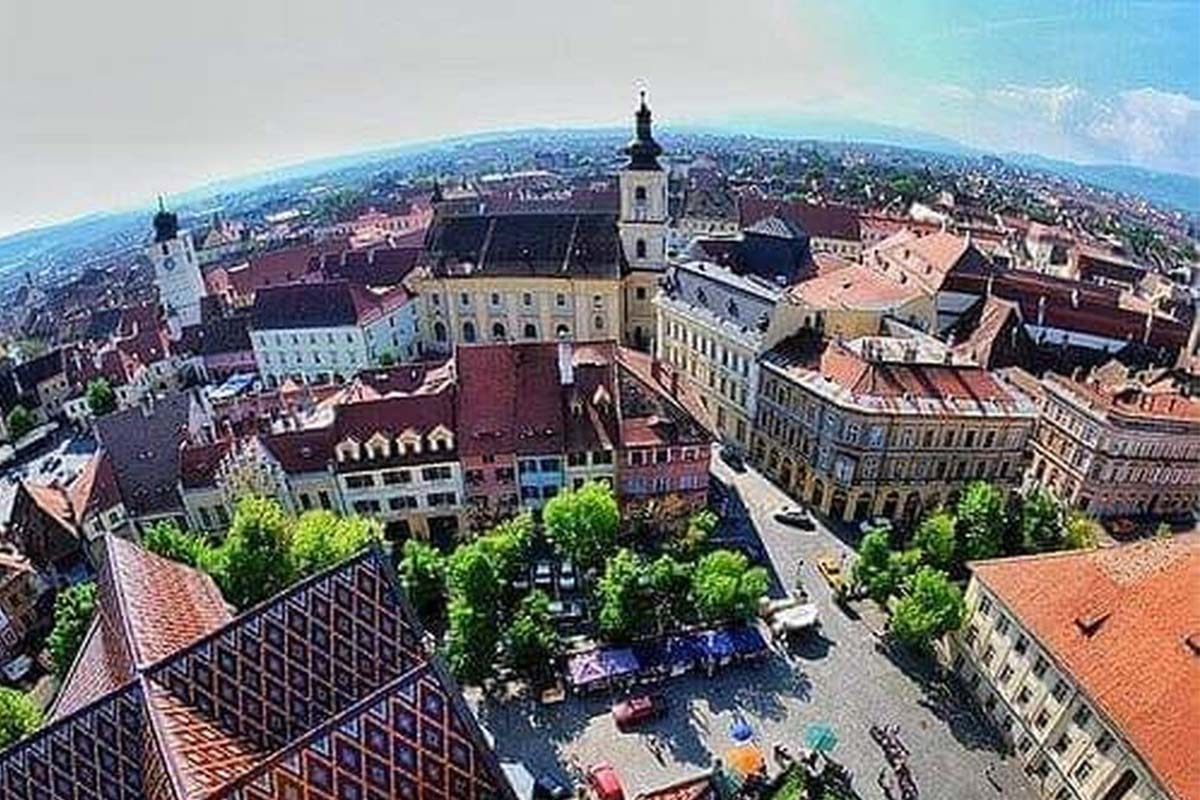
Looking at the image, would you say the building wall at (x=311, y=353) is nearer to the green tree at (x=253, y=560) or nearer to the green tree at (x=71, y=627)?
the green tree at (x=253, y=560)

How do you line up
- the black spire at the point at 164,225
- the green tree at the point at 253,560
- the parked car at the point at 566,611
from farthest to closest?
the black spire at the point at 164,225
the parked car at the point at 566,611
the green tree at the point at 253,560

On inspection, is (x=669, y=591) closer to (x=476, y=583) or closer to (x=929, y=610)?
(x=476, y=583)

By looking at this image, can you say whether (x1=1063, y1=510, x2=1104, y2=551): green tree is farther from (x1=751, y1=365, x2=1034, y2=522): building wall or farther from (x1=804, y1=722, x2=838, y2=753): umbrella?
(x1=804, y1=722, x2=838, y2=753): umbrella

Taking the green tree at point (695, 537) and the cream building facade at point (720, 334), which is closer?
the green tree at point (695, 537)

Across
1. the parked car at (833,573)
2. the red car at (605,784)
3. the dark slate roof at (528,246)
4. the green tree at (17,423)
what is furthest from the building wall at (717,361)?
the green tree at (17,423)

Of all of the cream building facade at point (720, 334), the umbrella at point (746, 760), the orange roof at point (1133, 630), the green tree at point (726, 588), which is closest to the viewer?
the orange roof at point (1133, 630)

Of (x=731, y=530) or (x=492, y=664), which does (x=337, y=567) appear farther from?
(x=731, y=530)
